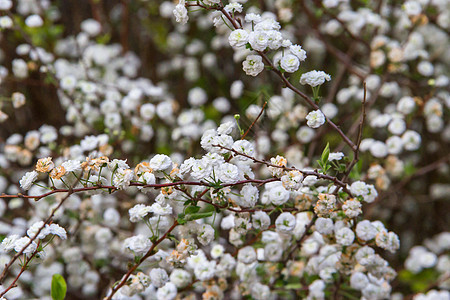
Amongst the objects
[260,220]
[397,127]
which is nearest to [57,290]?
[260,220]

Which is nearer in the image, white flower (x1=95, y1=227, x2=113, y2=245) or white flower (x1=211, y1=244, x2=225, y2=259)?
white flower (x1=211, y1=244, x2=225, y2=259)

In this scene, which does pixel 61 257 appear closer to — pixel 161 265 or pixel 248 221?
pixel 161 265

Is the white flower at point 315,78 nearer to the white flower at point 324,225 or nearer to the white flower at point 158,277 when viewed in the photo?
the white flower at point 324,225

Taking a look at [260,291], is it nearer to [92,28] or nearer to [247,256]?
[247,256]

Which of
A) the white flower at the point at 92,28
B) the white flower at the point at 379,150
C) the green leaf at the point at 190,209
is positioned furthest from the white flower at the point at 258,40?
the white flower at the point at 92,28

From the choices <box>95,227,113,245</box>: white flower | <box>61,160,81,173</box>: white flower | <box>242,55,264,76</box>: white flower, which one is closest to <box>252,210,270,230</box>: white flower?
<box>242,55,264,76</box>: white flower

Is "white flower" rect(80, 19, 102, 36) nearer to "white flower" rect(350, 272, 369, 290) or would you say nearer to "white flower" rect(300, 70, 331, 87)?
"white flower" rect(300, 70, 331, 87)
